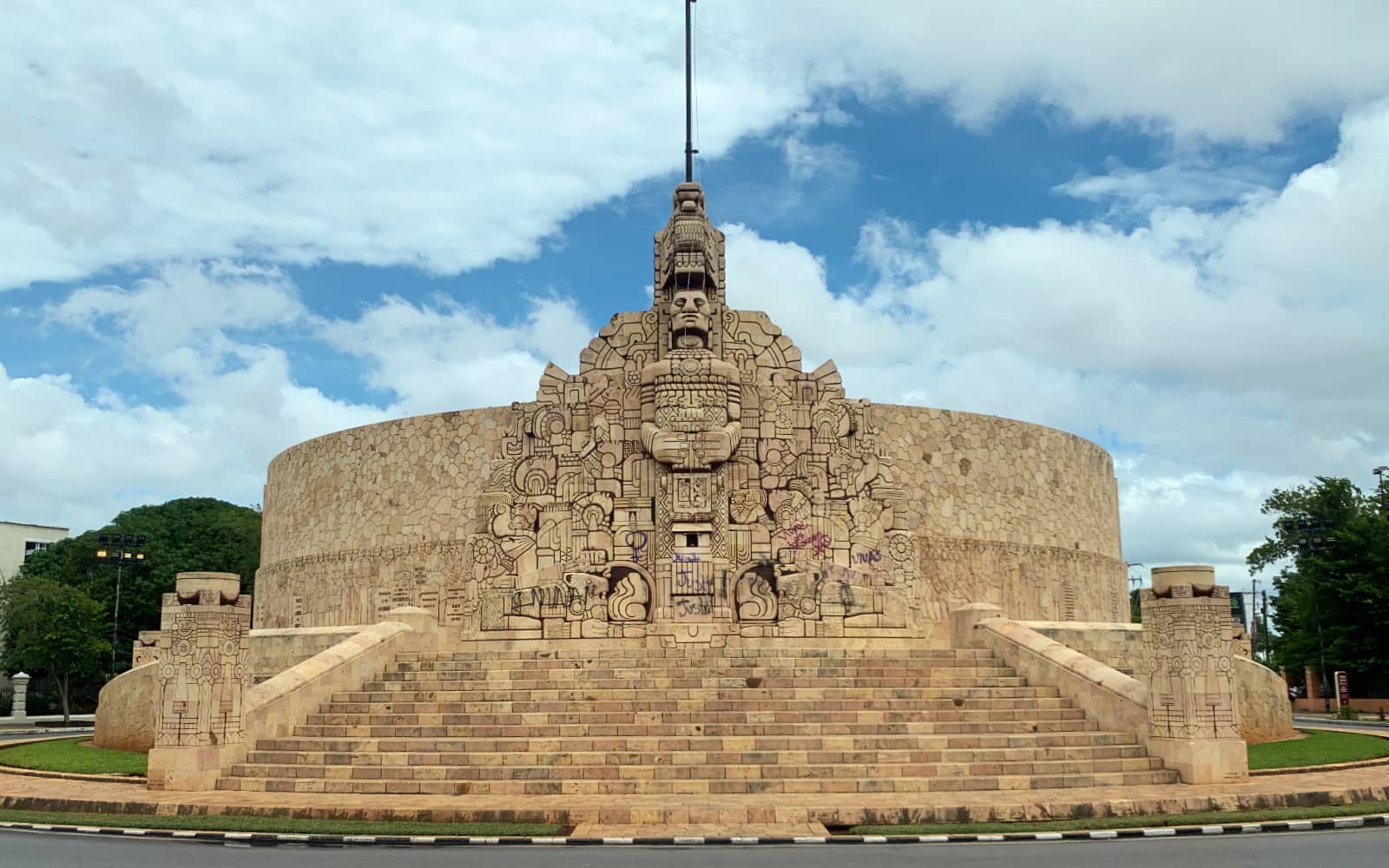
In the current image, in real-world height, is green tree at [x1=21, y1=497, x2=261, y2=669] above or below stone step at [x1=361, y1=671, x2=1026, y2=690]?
above

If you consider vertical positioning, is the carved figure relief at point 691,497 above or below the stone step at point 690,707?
above

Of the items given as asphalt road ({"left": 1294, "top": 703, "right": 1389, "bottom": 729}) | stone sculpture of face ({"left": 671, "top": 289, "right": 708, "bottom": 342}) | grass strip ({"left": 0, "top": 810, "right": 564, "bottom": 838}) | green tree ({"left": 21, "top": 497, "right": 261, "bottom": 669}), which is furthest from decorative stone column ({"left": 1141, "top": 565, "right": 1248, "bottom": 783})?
green tree ({"left": 21, "top": 497, "right": 261, "bottom": 669})

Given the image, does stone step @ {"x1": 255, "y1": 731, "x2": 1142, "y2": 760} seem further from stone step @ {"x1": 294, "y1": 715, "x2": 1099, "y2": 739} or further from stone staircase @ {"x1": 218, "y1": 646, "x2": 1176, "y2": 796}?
stone step @ {"x1": 294, "y1": 715, "x2": 1099, "y2": 739}

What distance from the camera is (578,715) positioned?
12.2 m

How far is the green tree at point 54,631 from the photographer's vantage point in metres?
33.1

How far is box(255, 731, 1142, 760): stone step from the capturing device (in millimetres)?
11258

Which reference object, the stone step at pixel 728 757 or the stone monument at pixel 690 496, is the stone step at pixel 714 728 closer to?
the stone step at pixel 728 757

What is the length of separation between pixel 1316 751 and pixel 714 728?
6849 mm

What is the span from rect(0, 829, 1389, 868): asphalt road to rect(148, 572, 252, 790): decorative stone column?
2.55 metres

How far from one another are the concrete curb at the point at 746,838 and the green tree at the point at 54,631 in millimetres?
27635

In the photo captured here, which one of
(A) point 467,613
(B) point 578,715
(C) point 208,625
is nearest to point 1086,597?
(A) point 467,613

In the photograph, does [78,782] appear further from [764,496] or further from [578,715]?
[764,496]

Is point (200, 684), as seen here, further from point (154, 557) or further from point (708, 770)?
point (154, 557)

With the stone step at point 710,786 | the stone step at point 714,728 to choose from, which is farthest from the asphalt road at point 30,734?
the stone step at point 710,786
